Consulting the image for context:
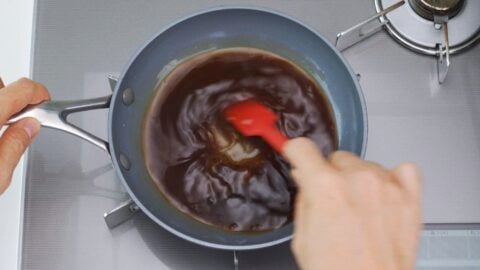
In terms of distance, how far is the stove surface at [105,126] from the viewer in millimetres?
713

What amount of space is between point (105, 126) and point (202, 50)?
17cm

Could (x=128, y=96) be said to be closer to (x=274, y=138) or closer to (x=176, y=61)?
(x=176, y=61)

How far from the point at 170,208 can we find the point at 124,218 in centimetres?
8

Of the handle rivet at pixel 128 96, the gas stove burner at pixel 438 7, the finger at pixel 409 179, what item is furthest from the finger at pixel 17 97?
the gas stove burner at pixel 438 7

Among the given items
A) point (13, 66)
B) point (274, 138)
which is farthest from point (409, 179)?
point (13, 66)

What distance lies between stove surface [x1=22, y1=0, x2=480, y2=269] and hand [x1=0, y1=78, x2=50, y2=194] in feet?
0.45

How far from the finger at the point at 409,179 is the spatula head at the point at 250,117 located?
21 centimetres

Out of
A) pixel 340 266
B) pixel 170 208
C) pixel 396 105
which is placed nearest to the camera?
pixel 340 266

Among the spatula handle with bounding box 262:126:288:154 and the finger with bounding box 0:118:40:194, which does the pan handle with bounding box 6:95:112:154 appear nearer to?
the finger with bounding box 0:118:40:194

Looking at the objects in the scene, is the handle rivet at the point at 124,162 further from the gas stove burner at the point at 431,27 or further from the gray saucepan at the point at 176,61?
the gas stove burner at the point at 431,27

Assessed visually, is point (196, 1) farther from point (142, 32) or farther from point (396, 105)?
point (396, 105)

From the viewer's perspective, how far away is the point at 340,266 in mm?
451

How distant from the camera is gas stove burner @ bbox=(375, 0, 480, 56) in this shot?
0.77m

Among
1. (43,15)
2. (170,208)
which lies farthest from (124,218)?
(43,15)
